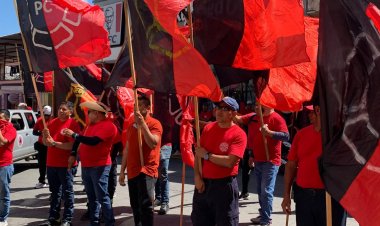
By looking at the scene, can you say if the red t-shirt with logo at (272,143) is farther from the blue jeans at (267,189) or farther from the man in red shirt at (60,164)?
the man in red shirt at (60,164)

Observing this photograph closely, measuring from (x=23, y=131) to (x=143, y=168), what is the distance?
27.0 ft

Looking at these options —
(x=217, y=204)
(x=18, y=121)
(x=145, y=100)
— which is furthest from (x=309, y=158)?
(x=18, y=121)

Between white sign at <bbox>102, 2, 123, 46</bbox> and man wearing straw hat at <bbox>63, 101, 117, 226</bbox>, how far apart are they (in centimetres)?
882

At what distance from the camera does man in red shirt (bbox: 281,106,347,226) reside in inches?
165

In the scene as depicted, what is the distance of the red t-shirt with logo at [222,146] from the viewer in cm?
436

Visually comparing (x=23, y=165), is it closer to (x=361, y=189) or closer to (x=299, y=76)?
(x=299, y=76)

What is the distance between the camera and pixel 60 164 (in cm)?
637

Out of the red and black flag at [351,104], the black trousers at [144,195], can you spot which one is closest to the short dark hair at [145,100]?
the black trousers at [144,195]

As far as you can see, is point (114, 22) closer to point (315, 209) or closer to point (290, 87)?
point (290, 87)

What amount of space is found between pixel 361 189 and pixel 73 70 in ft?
19.1

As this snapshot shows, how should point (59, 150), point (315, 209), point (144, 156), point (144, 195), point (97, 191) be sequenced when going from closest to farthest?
point (315, 209) → point (144, 195) → point (144, 156) → point (97, 191) → point (59, 150)

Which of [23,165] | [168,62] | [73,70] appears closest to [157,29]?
[168,62]

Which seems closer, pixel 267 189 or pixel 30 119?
pixel 267 189

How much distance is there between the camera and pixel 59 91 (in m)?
7.03
